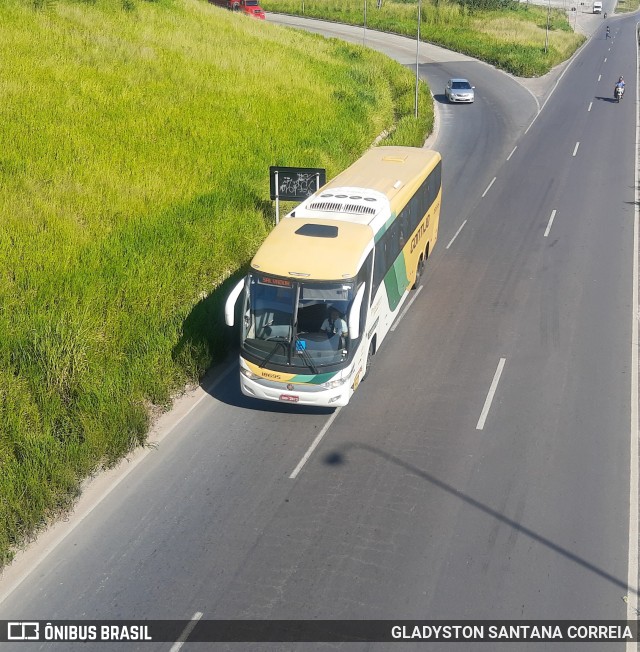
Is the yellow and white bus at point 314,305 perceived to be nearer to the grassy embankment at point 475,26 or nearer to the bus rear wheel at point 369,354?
the bus rear wheel at point 369,354

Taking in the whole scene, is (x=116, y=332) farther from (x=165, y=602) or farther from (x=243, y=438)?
(x=165, y=602)

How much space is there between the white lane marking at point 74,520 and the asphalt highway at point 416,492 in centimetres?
6

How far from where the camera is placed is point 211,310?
16.3m

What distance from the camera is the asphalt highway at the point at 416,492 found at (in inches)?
401

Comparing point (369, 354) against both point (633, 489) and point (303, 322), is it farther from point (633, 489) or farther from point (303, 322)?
point (633, 489)

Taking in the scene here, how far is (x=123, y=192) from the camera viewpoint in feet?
72.3

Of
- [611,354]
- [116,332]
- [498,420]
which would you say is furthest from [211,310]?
[611,354]

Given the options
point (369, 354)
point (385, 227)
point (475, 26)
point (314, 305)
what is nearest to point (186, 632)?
point (314, 305)

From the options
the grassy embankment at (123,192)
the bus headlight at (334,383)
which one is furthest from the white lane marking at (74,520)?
the bus headlight at (334,383)

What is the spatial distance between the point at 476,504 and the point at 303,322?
4453mm

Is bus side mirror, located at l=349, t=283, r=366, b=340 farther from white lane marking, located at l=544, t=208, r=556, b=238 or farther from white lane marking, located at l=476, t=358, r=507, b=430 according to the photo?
white lane marking, located at l=544, t=208, r=556, b=238

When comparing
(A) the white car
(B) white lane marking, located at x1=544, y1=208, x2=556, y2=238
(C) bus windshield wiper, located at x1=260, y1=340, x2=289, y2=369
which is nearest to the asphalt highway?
(C) bus windshield wiper, located at x1=260, y1=340, x2=289, y2=369

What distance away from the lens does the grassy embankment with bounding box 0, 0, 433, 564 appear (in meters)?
12.9

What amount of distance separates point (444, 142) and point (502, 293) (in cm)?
1795
